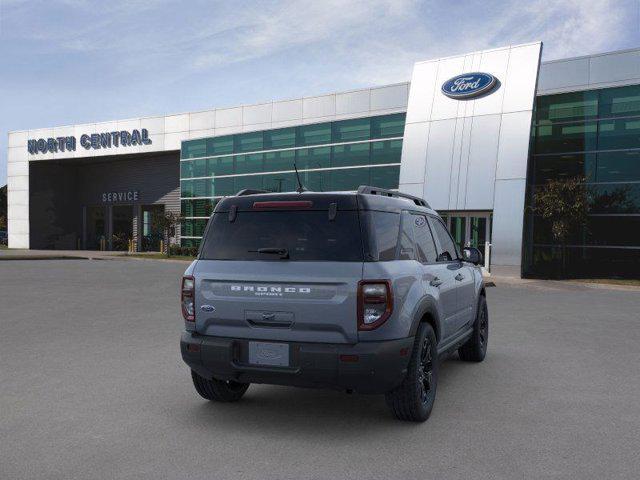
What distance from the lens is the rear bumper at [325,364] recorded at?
434 cm

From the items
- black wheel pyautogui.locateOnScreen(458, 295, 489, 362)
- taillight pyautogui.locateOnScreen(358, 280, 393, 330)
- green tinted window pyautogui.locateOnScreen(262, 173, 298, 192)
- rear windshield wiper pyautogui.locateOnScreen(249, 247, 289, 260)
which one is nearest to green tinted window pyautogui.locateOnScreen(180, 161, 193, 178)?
green tinted window pyautogui.locateOnScreen(262, 173, 298, 192)

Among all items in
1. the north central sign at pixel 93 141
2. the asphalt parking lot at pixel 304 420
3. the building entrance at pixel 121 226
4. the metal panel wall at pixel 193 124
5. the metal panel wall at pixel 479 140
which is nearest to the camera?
the asphalt parking lot at pixel 304 420

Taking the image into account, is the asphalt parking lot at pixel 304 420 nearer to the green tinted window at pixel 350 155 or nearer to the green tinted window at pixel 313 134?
the green tinted window at pixel 350 155

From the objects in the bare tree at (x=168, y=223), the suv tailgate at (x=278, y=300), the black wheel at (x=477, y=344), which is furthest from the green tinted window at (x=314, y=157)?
the suv tailgate at (x=278, y=300)

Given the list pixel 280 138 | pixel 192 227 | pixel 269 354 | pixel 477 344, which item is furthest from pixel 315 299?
pixel 192 227

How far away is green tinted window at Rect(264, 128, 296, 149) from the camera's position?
31.6 meters

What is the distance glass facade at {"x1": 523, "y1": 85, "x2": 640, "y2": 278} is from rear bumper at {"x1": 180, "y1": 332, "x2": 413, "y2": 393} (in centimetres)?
1948

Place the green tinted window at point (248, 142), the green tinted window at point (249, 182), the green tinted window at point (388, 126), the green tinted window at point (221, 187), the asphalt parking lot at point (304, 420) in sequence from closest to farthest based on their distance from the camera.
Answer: the asphalt parking lot at point (304, 420), the green tinted window at point (388, 126), the green tinted window at point (249, 182), the green tinted window at point (248, 142), the green tinted window at point (221, 187)

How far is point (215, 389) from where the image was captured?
5.22m

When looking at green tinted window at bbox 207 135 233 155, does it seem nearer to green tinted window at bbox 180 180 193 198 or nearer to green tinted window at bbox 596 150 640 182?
green tinted window at bbox 180 180 193 198

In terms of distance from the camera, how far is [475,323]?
702cm

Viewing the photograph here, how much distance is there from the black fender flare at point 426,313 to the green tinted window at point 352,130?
2392 centimetres

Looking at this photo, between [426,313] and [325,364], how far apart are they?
1.13 m

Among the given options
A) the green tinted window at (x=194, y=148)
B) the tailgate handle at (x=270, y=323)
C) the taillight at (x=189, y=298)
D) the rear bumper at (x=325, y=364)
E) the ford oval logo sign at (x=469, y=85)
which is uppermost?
the ford oval logo sign at (x=469, y=85)
